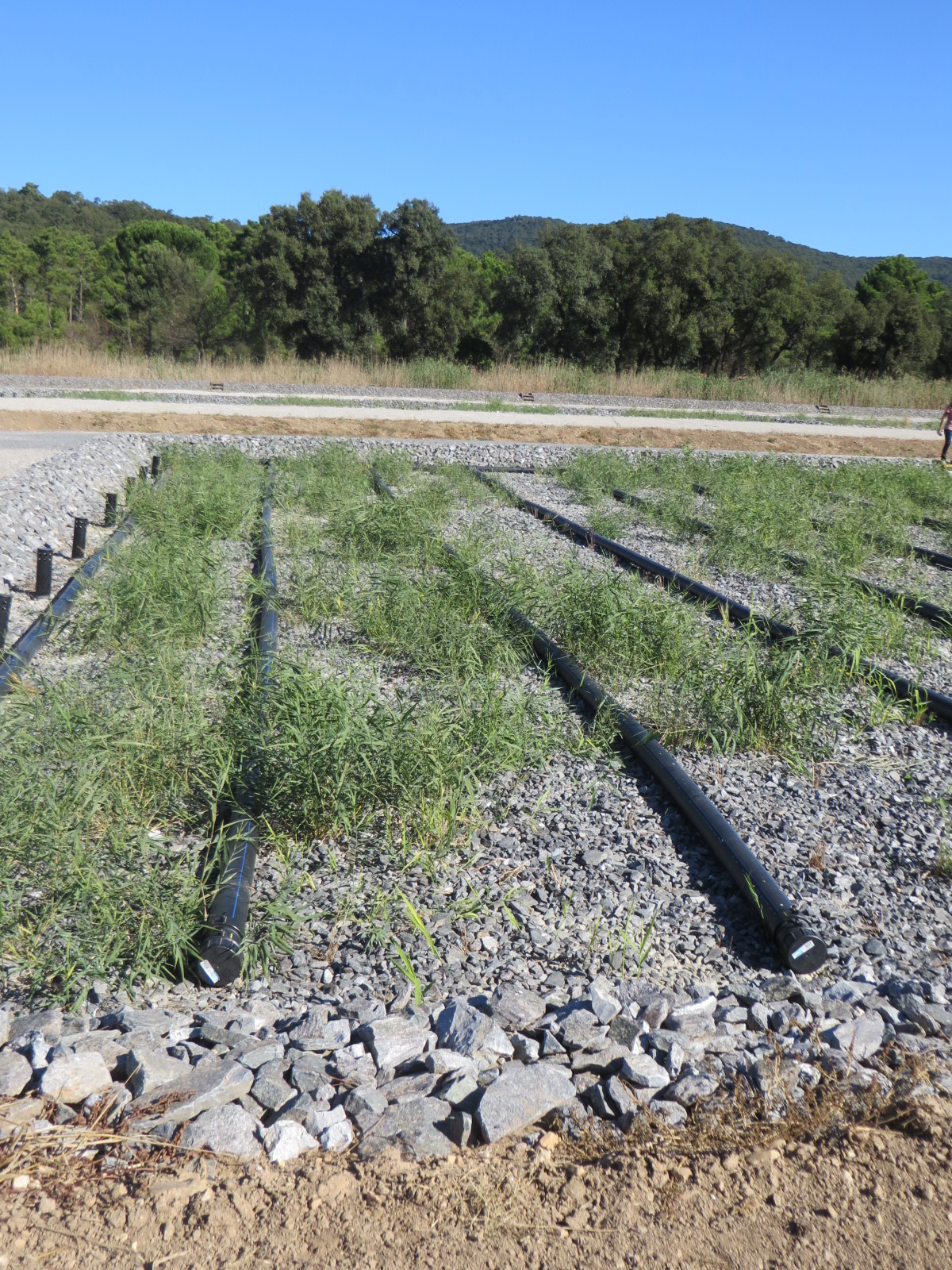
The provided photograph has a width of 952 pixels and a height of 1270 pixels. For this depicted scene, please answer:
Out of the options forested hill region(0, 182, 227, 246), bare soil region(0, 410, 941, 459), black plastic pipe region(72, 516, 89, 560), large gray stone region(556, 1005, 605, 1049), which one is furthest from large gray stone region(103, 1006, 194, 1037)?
forested hill region(0, 182, 227, 246)

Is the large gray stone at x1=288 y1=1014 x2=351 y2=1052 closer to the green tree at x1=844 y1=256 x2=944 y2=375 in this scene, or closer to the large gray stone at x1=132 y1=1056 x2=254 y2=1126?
the large gray stone at x1=132 y1=1056 x2=254 y2=1126

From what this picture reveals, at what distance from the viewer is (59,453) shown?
1198cm

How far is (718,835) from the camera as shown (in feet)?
12.1

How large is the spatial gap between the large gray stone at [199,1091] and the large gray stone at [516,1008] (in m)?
0.71

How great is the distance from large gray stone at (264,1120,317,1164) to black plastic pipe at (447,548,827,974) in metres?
1.61

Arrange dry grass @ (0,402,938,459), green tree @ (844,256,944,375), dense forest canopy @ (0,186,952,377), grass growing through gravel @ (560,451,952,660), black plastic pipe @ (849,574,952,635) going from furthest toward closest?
green tree @ (844,256,944,375), dense forest canopy @ (0,186,952,377), dry grass @ (0,402,938,459), black plastic pipe @ (849,574,952,635), grass growing through gravel @ (560,451,952,660)

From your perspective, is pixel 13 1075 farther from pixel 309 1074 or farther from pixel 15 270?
pixel 15 270

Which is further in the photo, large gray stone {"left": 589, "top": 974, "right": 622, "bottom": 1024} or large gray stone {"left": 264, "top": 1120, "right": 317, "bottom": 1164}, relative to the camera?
large gray stone {"left": 589, "top": 974, "right": 622, "bottom": 1024}

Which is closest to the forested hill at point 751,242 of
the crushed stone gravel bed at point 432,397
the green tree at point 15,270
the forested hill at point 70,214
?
the forested hill at point 70,214

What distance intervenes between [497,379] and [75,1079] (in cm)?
2593

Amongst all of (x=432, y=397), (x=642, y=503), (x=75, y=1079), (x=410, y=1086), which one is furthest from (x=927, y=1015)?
(x=432, y=397)

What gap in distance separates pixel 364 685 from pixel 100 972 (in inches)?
78.9

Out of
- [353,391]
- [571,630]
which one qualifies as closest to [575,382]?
[353,391]

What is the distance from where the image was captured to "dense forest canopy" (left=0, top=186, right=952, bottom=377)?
3244 centimetres
